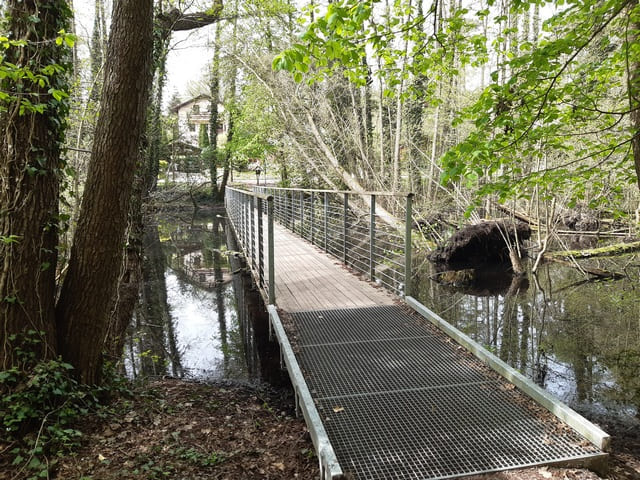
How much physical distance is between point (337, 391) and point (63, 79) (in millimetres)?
2981

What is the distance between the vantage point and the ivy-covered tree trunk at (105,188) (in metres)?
3.19

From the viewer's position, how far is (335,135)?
1444 cm

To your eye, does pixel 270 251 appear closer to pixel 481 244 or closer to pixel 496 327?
pixel 496 327

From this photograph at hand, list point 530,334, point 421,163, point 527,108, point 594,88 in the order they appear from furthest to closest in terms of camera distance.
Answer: point 421,163 < point 530,334 < point 594,88 < point 527,108

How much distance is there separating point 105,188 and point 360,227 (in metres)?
7.08

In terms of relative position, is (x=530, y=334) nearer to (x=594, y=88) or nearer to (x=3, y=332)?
(x=594, y=88)

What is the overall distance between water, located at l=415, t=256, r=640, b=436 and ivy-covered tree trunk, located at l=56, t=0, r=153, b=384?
14.3 feet

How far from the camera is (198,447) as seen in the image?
10.1 ft

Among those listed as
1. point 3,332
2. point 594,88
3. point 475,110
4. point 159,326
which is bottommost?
point 159,326

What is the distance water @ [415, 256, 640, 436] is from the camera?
4.77m

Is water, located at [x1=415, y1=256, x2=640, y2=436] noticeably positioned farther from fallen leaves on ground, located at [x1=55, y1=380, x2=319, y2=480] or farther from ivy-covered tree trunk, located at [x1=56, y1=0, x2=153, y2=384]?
ivy-covered tree trunk, located at [x1=56, y1=0, x2=153, y2=384]

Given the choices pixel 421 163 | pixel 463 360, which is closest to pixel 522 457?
pixel 463 360

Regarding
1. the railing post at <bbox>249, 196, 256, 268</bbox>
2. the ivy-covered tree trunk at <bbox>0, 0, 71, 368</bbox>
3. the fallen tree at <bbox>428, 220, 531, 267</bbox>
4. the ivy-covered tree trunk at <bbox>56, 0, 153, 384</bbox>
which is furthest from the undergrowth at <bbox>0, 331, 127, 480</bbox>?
the fallen tree at <bbox>428, 220, 531, 267</bbox>

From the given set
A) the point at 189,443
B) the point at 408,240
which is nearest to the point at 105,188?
the point at 189,443
